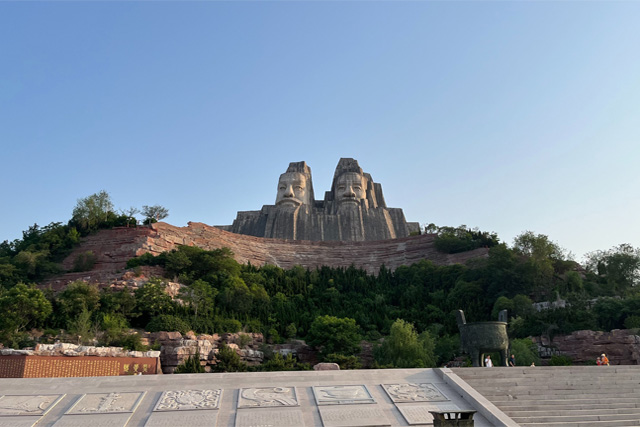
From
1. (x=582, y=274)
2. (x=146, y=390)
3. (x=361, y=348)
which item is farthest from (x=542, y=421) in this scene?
(x=582, y=274)

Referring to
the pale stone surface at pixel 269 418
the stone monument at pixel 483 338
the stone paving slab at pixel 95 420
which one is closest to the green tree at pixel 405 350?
the stone monument at pixel 483 338

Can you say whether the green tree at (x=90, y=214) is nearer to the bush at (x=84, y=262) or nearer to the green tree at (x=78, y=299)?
the bush at (x=84, y=262)

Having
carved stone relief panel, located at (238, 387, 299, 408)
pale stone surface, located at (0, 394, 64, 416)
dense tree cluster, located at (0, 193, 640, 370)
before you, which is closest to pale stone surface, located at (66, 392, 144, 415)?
pale stone surface, located at (0, 394, 64, 416)

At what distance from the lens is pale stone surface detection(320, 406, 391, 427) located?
898 centimetres

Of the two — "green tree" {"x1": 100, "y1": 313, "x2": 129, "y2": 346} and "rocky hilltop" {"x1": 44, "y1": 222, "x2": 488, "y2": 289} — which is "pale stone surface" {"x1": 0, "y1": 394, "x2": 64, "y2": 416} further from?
"rocky hilltop" {"x1": 44, "y1": 222, "x2": 488, "y2": 289}

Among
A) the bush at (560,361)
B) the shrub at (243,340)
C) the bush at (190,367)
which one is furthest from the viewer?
the shrub at (243,340)

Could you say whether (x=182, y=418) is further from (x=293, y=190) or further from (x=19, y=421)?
(x=293, y=190)

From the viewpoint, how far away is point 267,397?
32.6 feet

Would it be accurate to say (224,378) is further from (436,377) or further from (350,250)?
(350,250)

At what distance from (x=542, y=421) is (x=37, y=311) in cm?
1578

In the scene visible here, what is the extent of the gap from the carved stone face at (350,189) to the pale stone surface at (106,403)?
39200 mm

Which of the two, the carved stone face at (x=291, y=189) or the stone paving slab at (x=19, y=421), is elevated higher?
the carved stone face at (x=291, y=189)

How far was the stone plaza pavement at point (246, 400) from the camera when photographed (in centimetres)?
903

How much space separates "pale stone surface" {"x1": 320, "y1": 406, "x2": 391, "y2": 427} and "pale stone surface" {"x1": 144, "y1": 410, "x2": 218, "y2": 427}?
5.59 ft
